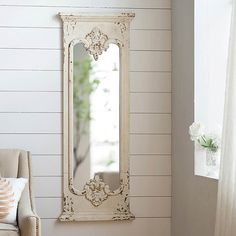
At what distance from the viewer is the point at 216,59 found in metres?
3.62

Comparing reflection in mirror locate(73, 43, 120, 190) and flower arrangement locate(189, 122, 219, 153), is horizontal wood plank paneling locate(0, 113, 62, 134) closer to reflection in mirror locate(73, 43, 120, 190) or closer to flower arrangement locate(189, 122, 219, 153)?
reflection in mirror locate(73, 43, 120, 190)

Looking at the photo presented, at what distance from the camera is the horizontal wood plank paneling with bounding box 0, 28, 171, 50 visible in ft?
13.6

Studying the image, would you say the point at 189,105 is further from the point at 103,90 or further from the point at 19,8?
the point at 19,8

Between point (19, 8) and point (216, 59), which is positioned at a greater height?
point (19, 8)

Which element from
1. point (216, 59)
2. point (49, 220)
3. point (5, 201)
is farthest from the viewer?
point (49, 220)

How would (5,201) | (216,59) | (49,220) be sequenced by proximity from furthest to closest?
(49,220) < (216,59) < (5,201)

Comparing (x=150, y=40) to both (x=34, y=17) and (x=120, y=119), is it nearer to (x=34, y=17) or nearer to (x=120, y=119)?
(x=120, y=119)

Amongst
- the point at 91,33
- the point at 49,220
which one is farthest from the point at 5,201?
the point at 91,33

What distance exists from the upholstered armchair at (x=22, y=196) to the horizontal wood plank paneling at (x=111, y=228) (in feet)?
1.70

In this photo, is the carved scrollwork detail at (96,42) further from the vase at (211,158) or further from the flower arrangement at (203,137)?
the vase at (211,158)

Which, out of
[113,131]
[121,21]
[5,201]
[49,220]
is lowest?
[49,220]

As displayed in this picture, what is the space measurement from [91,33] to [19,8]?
0.56 m

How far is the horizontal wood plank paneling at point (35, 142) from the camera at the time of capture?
13.6 ft

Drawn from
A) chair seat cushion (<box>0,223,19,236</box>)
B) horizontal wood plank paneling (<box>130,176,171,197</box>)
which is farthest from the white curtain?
horizontal wood plank paneling (<box>130,176,171,197</box>)
